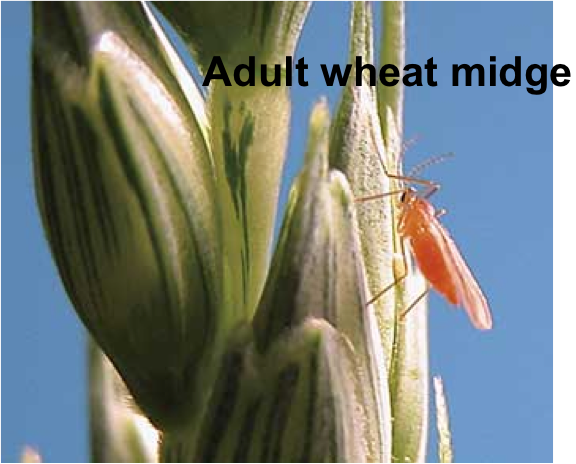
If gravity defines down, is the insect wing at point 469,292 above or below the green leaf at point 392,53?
below

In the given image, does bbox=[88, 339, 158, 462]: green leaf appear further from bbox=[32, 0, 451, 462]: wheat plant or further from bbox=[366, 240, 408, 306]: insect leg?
bbox=[366, 240, 408, 306]: insect leg

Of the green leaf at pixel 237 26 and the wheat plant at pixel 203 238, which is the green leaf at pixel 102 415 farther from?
the green leaf at pixel 237 26

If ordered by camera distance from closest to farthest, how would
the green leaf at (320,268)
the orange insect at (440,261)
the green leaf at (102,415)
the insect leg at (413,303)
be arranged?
the green leaf at (102,415) < the green leaf at (320,268) < the insect leg at (413,303) < the orange insect at (440,261)

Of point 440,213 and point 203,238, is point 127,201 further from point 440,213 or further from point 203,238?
point 440,213

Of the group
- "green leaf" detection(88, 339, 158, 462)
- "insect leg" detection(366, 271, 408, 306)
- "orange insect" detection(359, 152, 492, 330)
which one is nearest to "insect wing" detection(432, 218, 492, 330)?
"orange insect" detection(359, 152, 492, 330)

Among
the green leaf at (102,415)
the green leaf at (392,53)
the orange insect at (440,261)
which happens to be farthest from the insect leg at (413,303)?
the green leaf at (102,415)

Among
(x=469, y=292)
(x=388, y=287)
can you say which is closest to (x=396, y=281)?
(x=388, y=287)

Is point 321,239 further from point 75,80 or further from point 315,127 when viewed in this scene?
point 75,80
